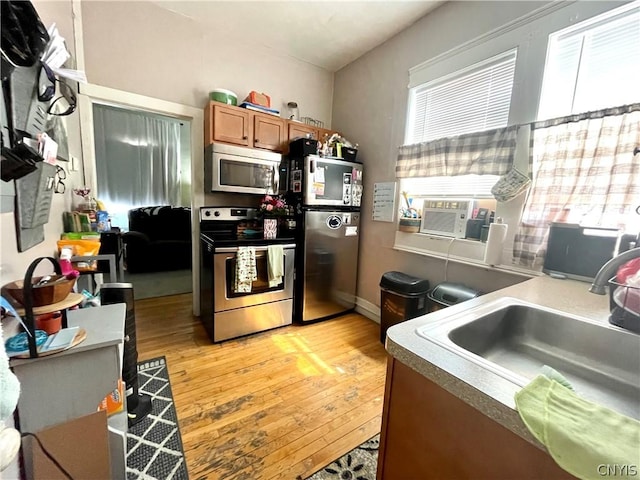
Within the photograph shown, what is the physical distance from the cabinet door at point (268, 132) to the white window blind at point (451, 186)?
1.32m

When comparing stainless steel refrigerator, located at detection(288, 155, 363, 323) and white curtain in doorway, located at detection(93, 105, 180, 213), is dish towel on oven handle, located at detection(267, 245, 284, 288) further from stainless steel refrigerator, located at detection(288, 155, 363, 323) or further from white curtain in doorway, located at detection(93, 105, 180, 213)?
white curtain in doorway, located at detection(93, 105, 180, 213)

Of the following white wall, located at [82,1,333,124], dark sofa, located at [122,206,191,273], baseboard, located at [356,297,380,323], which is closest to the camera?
white wall, located at [82,1,333,124]

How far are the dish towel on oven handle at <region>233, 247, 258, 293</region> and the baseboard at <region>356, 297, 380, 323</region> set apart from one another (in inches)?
53.2

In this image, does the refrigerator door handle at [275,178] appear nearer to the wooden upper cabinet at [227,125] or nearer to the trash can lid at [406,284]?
the wooden upper cabinet at [227,125]

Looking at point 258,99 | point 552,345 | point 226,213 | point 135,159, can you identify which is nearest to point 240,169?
point 226,213

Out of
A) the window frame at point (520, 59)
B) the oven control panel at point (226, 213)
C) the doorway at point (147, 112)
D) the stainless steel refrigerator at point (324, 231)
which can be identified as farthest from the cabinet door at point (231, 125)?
the window frame at point (520, 59)

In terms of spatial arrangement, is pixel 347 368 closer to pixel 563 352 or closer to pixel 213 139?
pixel 563 352

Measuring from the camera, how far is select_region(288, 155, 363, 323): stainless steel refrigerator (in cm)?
255

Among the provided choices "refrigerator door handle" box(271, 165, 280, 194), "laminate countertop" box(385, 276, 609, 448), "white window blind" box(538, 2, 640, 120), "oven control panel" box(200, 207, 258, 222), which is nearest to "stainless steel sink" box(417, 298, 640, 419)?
"laminate countertop" box(385, 276, 609, 448)

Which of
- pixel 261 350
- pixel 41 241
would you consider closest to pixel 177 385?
pixel 261 350

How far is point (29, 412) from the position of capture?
2.69ft

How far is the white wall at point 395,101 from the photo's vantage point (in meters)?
1.82

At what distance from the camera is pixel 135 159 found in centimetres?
451

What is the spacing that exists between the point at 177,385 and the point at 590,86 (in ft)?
10.2
